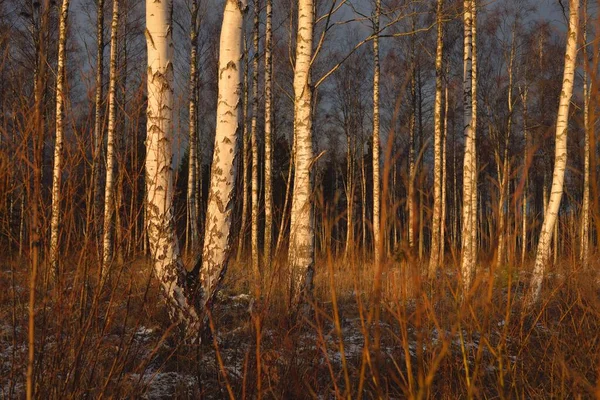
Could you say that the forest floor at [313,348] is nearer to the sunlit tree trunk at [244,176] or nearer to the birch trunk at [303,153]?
the sunlit tree trunk at [244,176]

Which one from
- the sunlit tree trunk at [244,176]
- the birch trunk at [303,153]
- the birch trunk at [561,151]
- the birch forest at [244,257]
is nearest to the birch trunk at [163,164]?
the birch forest at [244,257]

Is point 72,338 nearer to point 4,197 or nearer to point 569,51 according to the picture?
point 4,197

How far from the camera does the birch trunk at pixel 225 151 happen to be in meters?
3.37

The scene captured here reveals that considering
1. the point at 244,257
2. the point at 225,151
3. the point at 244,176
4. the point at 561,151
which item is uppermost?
the point at 561,151

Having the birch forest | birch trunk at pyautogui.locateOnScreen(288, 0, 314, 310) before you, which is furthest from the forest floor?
birch trunk at pyautogui.locateOnScreen(288, 0, 314, 310)

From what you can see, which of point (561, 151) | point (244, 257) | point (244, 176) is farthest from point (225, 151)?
point (244, 257)

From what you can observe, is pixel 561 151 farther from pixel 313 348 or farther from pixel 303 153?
pixel 313 348

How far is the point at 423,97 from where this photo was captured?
1694 centimetres

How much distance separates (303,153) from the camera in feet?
14.9

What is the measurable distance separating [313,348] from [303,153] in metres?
2.15

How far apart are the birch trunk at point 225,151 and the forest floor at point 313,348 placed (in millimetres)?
274

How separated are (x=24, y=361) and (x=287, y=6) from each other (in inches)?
514

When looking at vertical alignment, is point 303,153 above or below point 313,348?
above

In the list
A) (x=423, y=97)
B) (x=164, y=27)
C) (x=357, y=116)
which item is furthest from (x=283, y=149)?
(x=164, y=27)
